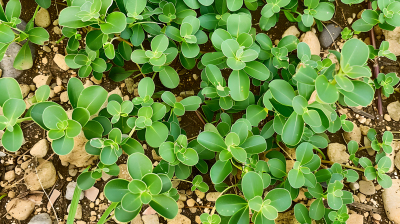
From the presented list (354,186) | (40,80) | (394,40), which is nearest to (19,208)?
(40,80)

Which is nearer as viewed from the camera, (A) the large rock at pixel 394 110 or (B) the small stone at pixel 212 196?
(B) the small stone at pixel 212 196

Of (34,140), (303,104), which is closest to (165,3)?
(303,104)

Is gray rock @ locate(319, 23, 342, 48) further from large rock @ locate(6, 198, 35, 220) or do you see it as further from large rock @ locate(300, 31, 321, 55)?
large rock @ locate(6, 198, 35, 220)

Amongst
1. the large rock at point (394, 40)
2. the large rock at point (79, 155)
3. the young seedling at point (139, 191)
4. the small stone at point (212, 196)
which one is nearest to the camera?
the young seedling at point (139, 191)

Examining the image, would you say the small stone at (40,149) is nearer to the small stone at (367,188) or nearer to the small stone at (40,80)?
the small stone at (40,80)

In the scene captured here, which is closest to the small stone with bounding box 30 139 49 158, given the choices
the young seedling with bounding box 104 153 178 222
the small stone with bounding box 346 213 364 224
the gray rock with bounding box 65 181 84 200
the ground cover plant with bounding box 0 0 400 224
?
the gray rock with bounding box 65 181 84 200

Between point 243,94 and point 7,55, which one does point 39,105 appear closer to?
point 7,55

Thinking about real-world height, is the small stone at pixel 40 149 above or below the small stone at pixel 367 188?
above

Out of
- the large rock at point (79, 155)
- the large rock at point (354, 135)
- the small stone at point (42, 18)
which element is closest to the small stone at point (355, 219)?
the large rock at point (354, 135)
